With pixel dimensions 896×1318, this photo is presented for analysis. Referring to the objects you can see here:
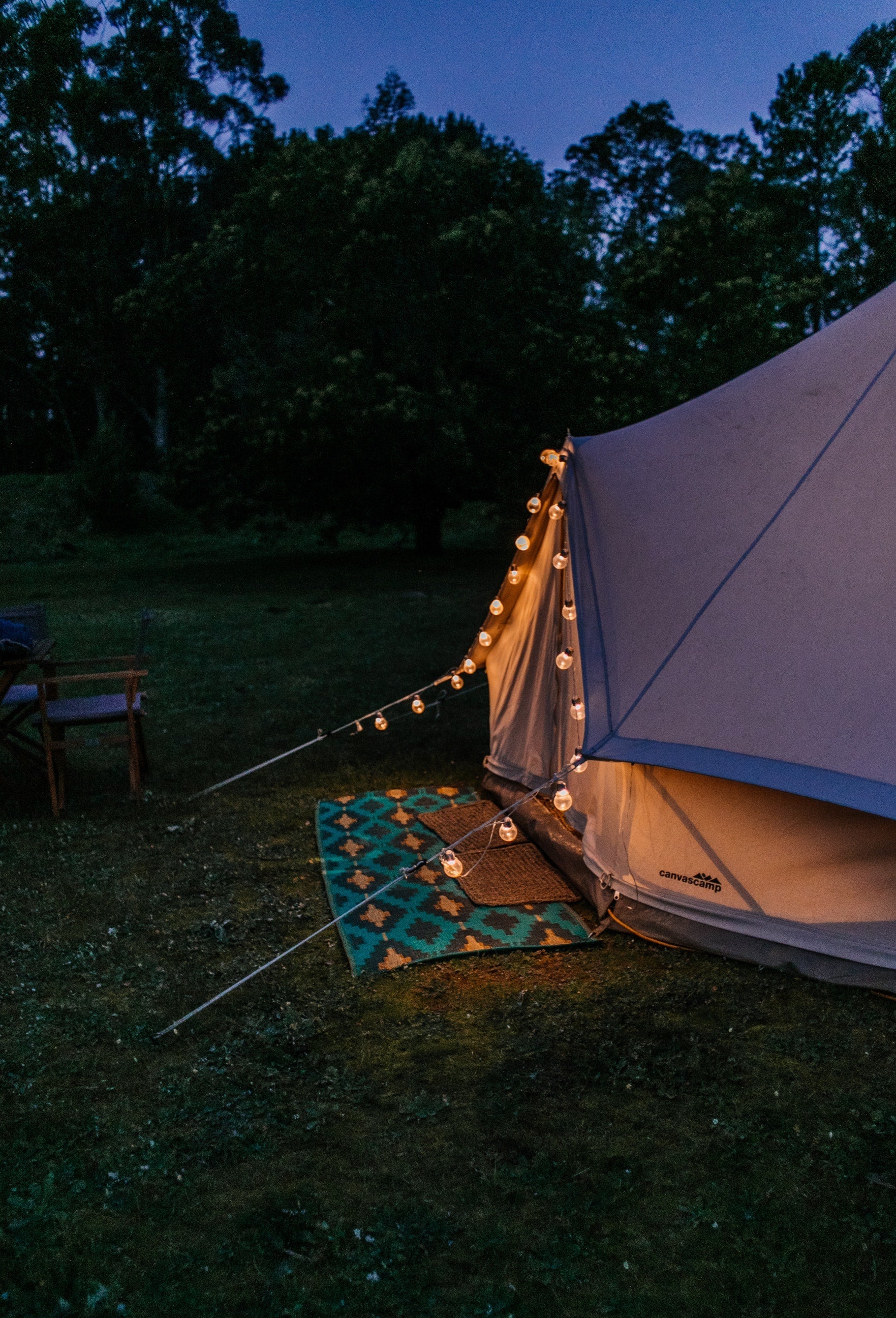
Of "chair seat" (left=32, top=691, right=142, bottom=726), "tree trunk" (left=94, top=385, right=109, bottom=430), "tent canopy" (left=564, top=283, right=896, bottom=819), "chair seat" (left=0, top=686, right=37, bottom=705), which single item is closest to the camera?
"tent canopy" (left=564, top=283, right=896, bottom=819)

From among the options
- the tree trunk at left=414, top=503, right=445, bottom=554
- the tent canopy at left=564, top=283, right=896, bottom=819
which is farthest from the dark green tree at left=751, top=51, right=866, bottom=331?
the tent canopy at left=564, top=283, right=896, bottom=819

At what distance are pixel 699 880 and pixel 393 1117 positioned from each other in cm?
168

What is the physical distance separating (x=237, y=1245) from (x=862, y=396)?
4.00 metres

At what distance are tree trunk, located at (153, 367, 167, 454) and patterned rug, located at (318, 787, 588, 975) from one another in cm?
2236

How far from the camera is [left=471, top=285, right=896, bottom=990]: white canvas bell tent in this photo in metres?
3.73

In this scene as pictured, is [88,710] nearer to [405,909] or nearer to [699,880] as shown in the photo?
[405,909]

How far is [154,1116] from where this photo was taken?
315 cm

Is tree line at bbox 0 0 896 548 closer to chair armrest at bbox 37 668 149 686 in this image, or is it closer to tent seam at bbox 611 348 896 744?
tent seam at bbox 611 348 896 744

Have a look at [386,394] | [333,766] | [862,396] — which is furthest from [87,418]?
[862,396]

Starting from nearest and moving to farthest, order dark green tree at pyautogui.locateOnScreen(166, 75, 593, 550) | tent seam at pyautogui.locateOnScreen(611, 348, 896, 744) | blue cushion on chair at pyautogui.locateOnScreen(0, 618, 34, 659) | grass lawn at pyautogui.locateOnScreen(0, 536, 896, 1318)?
1. grass lawn at pyautogui.locateOnScreen(0, 536, 896, 1318)
2. tent seam at pyautogui.locateOnScreen(611, 348, 896, 744)
3. blue cushion on chair at pyautogui.locateOnScreen(0, 618, 34, 659)
4. dark green tree at pyautogui.locateOnScreen(166, 75, 593, 550)

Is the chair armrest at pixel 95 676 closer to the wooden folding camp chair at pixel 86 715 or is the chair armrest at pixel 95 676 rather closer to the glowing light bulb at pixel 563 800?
the wooden folding camp chair at pixel 86 715

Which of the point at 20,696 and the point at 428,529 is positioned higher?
the point at 428,529

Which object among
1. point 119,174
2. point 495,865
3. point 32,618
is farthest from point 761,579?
point 119,174

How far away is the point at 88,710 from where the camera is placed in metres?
5.68
